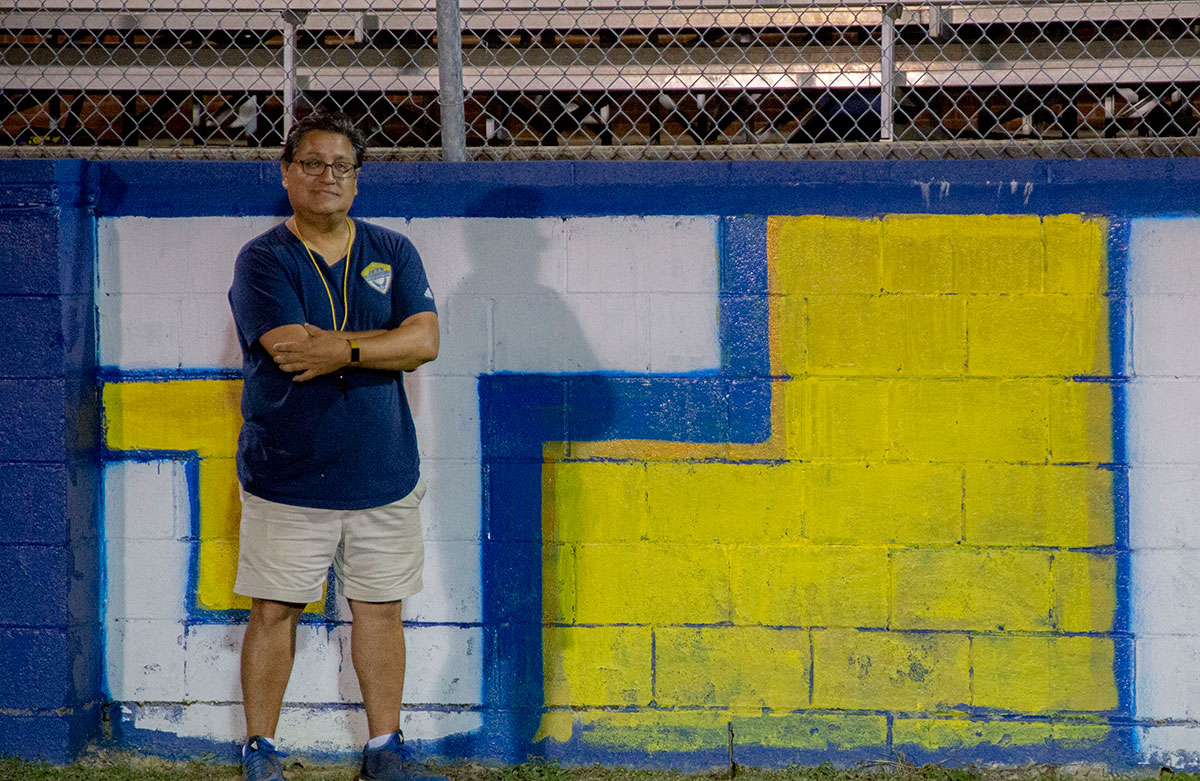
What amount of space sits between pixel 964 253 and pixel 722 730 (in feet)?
4.97

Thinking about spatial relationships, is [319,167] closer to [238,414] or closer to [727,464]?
[238,414]

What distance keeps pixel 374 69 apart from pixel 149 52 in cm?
114

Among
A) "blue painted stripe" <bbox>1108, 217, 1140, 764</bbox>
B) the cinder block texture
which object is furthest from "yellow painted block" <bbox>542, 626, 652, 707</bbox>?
"blue painted stripe" <bbox>1108, 217, 1140, 764</bbox>

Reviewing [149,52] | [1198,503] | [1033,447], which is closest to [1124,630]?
[1198,503]

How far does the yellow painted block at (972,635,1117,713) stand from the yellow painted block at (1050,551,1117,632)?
0.15 ft

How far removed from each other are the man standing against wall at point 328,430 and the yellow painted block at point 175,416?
1.27 ft

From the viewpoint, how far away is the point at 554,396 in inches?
110

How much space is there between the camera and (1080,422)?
8.86 ft

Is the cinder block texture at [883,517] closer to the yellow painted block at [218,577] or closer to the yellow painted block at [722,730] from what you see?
the yellow painted block at [722,730]

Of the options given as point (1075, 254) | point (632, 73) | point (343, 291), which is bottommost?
point (343, 291)

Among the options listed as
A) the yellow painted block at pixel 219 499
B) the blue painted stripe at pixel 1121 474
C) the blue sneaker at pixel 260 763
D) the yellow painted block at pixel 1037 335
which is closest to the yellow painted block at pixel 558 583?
the blue sneaker at pixel 260 763


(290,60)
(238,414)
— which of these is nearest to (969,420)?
(238,414)

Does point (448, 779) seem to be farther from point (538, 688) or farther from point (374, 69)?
point (374, 69)

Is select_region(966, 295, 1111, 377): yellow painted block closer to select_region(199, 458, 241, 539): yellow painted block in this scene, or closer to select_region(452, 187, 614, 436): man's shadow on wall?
select_region(452, 187, 614, 436): man's shadow on wall
